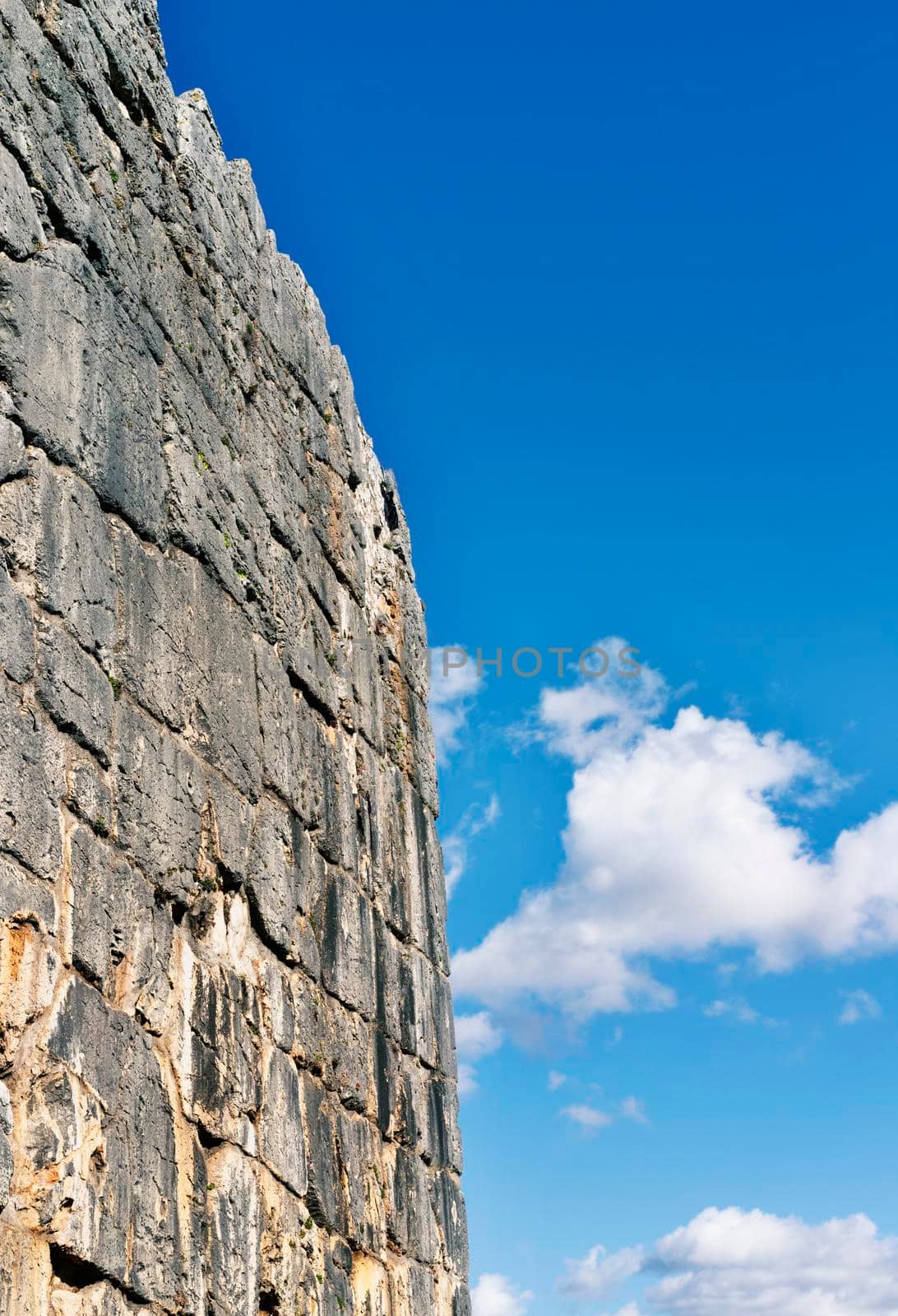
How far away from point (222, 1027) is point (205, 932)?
0.78 feet

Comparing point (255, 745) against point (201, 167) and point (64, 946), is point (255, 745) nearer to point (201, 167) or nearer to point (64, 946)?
point (64, 946)

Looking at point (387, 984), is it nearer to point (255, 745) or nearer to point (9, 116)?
point (255, 745)

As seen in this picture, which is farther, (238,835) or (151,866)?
(238,835)

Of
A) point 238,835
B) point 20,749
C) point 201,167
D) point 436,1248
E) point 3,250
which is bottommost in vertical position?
point 436,1248

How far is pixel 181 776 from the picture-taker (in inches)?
145

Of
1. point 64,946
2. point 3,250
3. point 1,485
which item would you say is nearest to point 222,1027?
point 64,946

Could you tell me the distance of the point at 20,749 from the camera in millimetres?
2912

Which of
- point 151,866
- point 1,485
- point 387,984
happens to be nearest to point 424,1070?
point 387,984

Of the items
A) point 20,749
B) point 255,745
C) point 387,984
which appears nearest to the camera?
point 20,749

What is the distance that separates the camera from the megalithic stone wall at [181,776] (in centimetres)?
295

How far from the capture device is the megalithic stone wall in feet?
9.66

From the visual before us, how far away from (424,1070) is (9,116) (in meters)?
3.75

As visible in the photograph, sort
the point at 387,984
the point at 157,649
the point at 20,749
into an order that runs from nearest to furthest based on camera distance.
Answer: the point at 20,749
the point at 157,649
the point at 387,984

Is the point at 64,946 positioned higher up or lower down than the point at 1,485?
lower down
